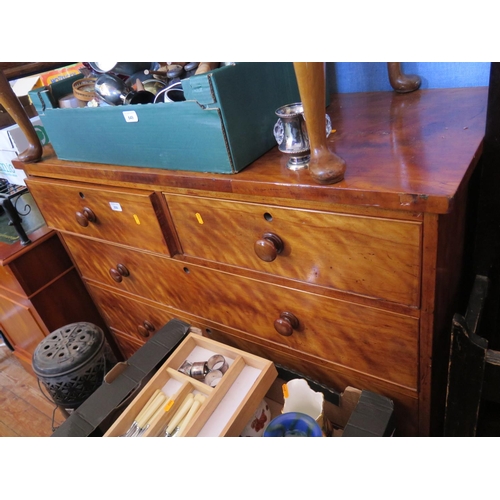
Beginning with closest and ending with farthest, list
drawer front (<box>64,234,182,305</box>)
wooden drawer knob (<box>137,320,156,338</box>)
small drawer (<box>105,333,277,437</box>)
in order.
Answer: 1. small drawer (<box>105,333,277,437</box>)
2. drawer front (<box>64,234,182,305</box>)
3. wooden drawer knob (<box>137,320,156,338</box>)

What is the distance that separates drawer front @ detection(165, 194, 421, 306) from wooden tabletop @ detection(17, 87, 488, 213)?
0.14 ft

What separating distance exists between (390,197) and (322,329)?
14.4 inches

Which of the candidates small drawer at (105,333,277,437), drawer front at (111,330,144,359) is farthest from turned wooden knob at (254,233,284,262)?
drawer front at (111,330,144,359)

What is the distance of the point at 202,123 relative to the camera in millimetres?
786

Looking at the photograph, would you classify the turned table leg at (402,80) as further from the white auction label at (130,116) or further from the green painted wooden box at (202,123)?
the white auction label at (130,116)

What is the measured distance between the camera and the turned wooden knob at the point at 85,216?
3.72 feet

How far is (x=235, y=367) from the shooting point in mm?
965

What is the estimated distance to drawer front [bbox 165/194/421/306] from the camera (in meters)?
0.68

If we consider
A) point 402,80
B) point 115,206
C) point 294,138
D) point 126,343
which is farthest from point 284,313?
point 126,343

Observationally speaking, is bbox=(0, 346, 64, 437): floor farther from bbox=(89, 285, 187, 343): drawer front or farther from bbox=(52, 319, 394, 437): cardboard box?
bbox=(52, 319, 394, 437): cardboard box

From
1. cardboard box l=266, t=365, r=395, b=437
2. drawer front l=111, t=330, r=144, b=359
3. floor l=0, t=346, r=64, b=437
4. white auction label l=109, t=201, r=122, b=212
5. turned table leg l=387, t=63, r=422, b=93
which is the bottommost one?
floor l=0, t=346, r=64, b=437

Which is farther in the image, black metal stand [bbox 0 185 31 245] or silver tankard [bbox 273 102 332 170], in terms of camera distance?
black metal stand [bbox 0 185 31 245]

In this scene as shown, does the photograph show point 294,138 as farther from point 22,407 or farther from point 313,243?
point 22,407
